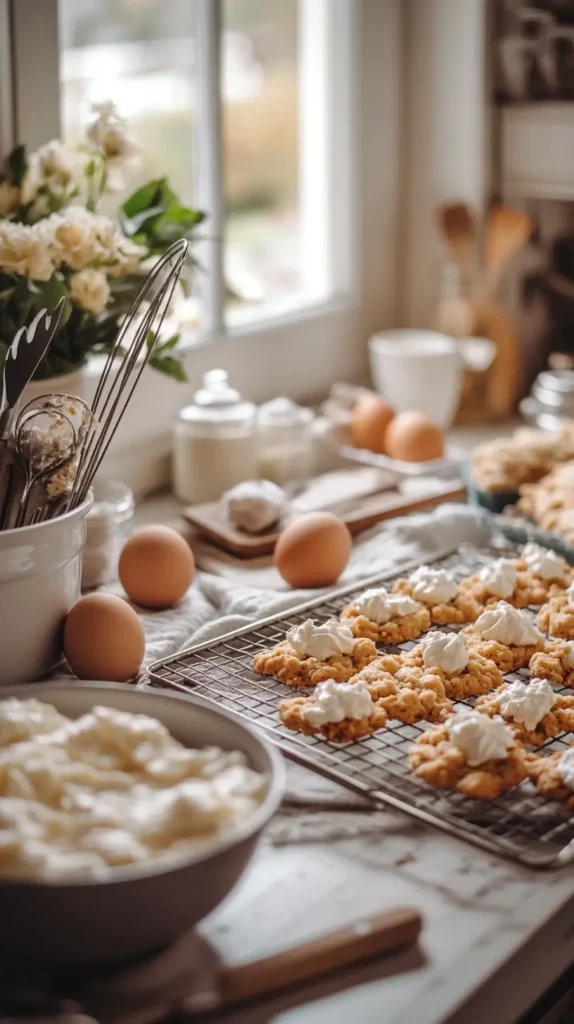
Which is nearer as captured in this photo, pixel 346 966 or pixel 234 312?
pixel 346 966

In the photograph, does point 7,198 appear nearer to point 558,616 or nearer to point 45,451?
point 45,451

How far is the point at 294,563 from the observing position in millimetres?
1313

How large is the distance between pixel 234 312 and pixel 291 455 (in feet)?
1.06

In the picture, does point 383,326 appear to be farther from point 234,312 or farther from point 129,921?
point 129,921

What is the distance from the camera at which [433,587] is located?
1228 mm

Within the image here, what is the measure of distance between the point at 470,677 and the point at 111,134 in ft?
2.19

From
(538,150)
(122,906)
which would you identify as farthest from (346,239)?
(122,906)

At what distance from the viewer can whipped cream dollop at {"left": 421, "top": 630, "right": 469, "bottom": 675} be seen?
1086 mm

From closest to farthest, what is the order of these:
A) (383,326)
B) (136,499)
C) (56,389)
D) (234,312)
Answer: (56,389) < (136,499) < (234,312) < (383,326)

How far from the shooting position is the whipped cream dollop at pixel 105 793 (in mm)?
731

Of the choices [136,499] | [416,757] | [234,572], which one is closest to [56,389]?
Result: [234,572]

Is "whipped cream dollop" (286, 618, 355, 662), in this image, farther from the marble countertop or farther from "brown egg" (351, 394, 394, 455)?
"brown egg" (351, 394, 394, 455)

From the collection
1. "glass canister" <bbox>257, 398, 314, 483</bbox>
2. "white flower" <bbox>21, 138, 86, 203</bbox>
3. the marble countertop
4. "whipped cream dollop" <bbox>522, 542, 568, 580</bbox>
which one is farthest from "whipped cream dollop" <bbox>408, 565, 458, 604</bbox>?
"white flower" <bbox>21, 138, 86, 203</bbox>

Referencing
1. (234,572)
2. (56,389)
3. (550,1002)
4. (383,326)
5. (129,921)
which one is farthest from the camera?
(383,326)
